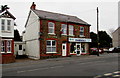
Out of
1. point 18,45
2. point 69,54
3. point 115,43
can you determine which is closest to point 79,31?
point 69,54

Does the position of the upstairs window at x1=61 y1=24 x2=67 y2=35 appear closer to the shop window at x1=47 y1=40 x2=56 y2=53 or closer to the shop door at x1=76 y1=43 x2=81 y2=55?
the shop window at x1=47 y1=40 x2=56 y2=53

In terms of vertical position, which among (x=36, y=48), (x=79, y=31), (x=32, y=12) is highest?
(x=32, y=12)

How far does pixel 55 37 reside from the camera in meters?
25.2

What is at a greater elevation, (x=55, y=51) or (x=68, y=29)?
(x=68, y=29)

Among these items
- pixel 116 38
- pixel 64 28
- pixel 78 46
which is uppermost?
pixel 116 38

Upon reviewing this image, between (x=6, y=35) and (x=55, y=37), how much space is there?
7.57 meters

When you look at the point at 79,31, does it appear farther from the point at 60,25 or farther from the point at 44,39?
the point at 44,39

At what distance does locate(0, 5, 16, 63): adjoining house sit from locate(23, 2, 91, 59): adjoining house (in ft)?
13.4

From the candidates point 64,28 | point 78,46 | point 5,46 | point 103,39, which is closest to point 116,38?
point 103,39

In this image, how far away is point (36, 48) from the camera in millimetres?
24656

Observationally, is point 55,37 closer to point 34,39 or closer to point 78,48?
point 34,39

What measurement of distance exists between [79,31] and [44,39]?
765 centimetres

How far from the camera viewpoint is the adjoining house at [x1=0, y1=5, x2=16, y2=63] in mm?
20875

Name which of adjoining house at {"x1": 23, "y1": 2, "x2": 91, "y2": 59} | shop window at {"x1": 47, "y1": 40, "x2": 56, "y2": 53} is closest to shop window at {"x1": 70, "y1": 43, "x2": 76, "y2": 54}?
adjoining house at {"x1": 23, "y1": 2, "x2": 91, "y2": 59}
